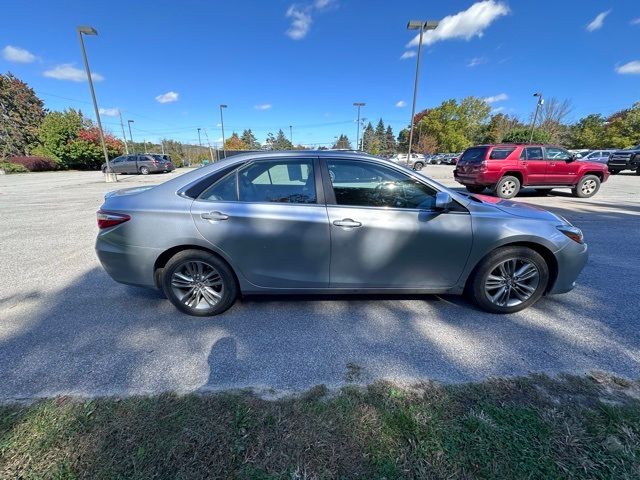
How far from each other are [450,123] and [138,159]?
5496 centimetres

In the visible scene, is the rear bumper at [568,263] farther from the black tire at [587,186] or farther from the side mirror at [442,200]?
the black tire at [587,186]

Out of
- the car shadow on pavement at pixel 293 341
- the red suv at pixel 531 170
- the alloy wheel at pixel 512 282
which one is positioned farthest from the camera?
the red suv at pixel 531 170

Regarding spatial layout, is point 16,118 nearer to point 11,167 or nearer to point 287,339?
point 11,167

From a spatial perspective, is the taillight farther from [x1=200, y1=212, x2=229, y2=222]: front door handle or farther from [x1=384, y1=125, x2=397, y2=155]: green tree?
[x1=384, y1=125, x2=397, y2=155]: green tree

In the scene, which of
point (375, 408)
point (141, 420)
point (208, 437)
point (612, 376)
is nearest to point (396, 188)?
point (375, 408)

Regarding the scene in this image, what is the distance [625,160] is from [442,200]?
84.3 feet

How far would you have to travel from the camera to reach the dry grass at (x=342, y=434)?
1526 mm

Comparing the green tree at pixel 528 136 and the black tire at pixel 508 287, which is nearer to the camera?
the black tire at pixel 508 287

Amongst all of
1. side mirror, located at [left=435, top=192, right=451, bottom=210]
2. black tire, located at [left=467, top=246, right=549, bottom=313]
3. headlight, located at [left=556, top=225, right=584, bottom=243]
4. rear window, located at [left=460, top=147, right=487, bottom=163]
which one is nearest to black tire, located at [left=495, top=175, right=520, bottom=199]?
rear window, located at [left=460, top=147, right=487, bottom=163]

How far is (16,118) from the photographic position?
122 ft

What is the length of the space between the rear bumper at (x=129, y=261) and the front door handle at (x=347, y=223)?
1697mm

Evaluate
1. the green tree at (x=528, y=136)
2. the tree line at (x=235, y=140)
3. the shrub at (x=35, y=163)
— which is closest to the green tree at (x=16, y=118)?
the tree line at (x=235, y=140)

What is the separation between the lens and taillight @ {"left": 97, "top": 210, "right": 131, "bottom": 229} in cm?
280

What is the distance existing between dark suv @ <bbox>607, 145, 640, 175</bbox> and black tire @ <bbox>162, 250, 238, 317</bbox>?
2643cm
